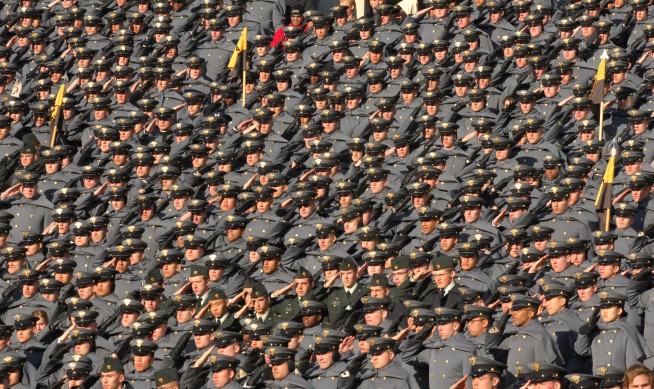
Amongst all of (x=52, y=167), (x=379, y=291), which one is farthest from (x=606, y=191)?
(x=52, y=167)

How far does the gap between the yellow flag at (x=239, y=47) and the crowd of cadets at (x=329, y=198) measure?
0.67 ft

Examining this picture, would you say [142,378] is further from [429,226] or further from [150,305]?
[429,226]

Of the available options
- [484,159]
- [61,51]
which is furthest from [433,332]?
[61,51]

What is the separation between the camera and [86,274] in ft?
88.2

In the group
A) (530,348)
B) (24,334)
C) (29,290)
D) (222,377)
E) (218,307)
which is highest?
(530,348)

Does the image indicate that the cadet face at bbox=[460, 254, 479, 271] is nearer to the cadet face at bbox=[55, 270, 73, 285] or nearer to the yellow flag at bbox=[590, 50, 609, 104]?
the yellow flag at bbox=[590, 50, 609, 104]

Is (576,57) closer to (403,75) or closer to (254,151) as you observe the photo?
(403,75)

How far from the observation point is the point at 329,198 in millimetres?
28141

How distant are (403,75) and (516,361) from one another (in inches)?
409

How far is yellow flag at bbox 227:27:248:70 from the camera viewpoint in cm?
3259

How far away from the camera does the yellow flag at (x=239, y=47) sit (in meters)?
32.6

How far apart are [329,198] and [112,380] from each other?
225 inches

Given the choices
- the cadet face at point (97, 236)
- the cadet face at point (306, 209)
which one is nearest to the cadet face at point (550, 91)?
the cadet face at point (306, 209)

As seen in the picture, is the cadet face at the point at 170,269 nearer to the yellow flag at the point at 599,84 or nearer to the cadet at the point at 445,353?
the cadet at the point at 445,353
